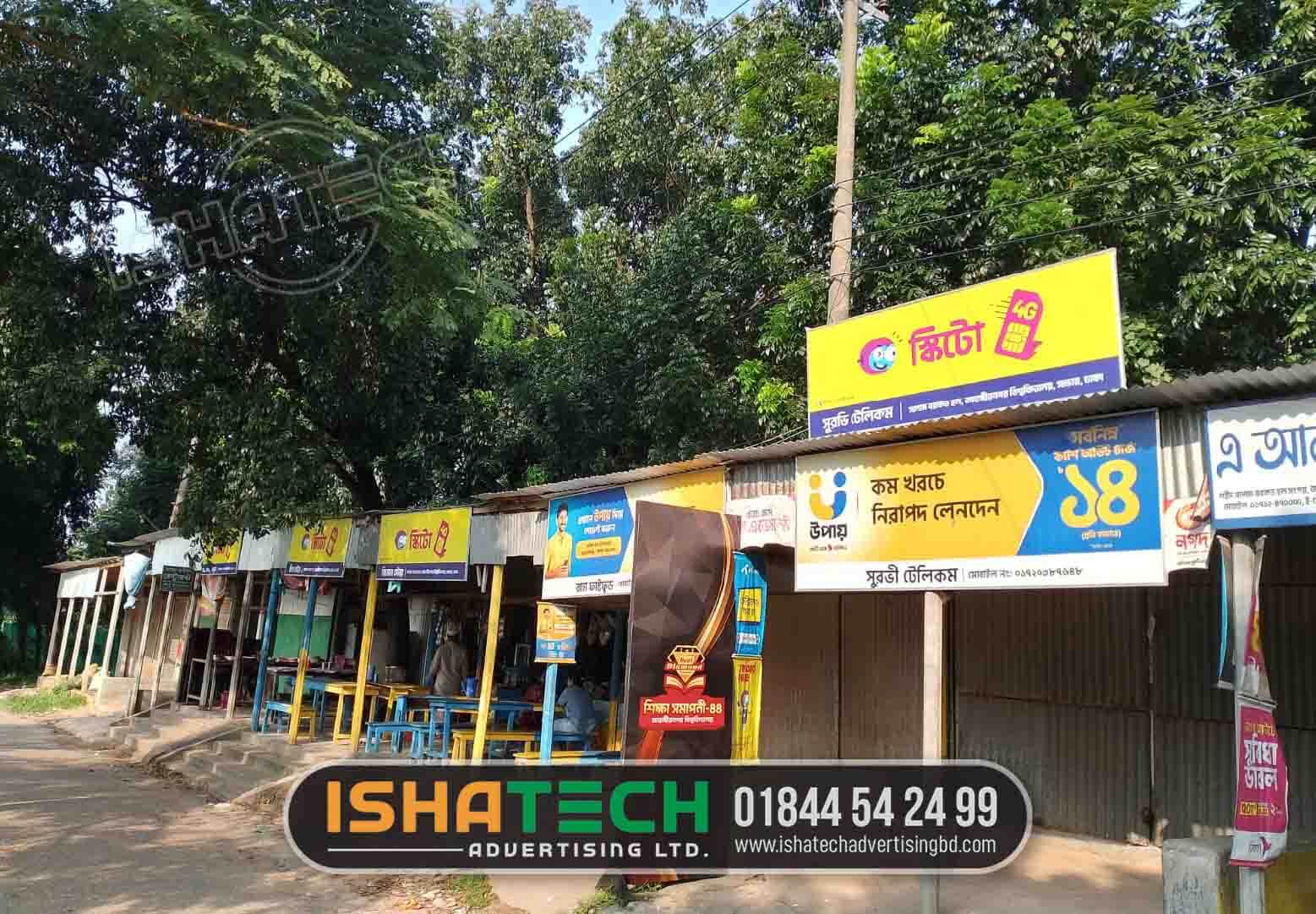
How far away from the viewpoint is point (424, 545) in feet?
36.2

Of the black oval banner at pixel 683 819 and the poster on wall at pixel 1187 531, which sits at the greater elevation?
the poster on wall at pixel 1187 531

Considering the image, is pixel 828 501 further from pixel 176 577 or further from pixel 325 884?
pixel 176 577

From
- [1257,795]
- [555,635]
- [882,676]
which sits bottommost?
[1257,795]

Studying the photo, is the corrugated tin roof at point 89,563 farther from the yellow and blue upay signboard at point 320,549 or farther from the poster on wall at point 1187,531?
the poster on wall at point 1187,531

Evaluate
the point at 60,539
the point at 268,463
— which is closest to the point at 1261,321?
the point at 268,463

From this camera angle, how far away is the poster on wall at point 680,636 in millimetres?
6688

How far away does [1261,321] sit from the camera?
1170cm

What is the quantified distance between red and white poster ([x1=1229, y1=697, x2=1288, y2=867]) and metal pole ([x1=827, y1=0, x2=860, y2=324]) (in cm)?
583

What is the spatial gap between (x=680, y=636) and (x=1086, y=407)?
3.01m

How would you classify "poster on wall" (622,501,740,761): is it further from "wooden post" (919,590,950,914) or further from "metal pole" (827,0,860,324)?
"metal pole" (827,0,860,324)

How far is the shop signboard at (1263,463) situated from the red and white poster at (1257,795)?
2.96 ft

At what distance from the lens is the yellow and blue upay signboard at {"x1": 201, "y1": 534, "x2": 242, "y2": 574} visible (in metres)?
15.3

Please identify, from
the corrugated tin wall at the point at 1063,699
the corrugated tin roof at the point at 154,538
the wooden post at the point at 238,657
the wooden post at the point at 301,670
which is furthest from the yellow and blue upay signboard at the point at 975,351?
the corrugated tin roof at the point at 154,538

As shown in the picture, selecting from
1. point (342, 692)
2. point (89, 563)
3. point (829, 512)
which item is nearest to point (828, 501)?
point (829, 512)
